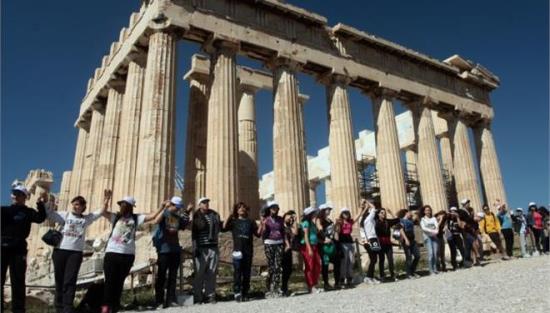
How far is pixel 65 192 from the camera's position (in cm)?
2958

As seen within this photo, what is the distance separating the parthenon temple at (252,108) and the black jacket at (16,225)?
937 centimetres

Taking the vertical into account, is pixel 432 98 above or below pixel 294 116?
above

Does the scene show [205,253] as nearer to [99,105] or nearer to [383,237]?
[383,237]

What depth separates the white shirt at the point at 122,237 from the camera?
7020 mm

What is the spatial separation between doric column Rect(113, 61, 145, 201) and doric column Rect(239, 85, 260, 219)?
5528mm

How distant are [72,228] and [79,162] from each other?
20545mm

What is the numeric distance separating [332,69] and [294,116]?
390 cm

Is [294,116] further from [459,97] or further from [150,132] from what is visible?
[459,97]

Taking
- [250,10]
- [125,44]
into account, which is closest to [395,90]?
[250,10]

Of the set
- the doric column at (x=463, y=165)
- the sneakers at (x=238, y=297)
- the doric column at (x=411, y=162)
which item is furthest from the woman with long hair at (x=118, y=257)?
the doric column at (x=411, y=162)

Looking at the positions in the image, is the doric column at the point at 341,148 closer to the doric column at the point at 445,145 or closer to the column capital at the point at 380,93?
the column capital at the point at 380,93

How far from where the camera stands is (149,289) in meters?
11.5

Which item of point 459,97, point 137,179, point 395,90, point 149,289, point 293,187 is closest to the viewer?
point 149,289

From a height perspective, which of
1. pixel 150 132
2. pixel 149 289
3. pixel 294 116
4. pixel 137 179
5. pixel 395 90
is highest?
pixel 395 90
